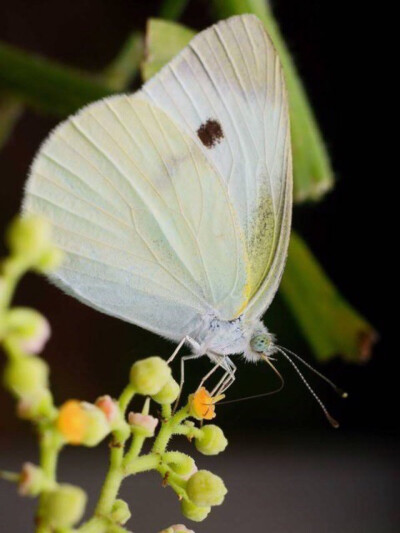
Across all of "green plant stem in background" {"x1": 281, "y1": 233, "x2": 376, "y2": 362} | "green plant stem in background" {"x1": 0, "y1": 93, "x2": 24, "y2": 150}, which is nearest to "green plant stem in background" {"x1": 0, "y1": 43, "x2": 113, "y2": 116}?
"green plant stem in background" {"x1": 0, "y1": 93, "x2": 24, "y2": 150}

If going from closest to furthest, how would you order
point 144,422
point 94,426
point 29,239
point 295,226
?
point 29,239
point 94,426
point 144,422
point 295,226

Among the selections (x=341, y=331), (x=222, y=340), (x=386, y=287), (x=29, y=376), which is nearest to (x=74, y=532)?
(x=29, y=376)

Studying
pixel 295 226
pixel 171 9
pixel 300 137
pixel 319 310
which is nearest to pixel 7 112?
pixel 171 9

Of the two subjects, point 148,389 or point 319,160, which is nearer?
point 148,389

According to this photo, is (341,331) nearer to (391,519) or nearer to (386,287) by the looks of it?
(386,287)

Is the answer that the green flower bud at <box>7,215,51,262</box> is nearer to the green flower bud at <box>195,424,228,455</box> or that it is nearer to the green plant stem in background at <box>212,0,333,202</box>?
the green flower bud at <box>195,424,228,455</box>

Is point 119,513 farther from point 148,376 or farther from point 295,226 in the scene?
point 295,226
